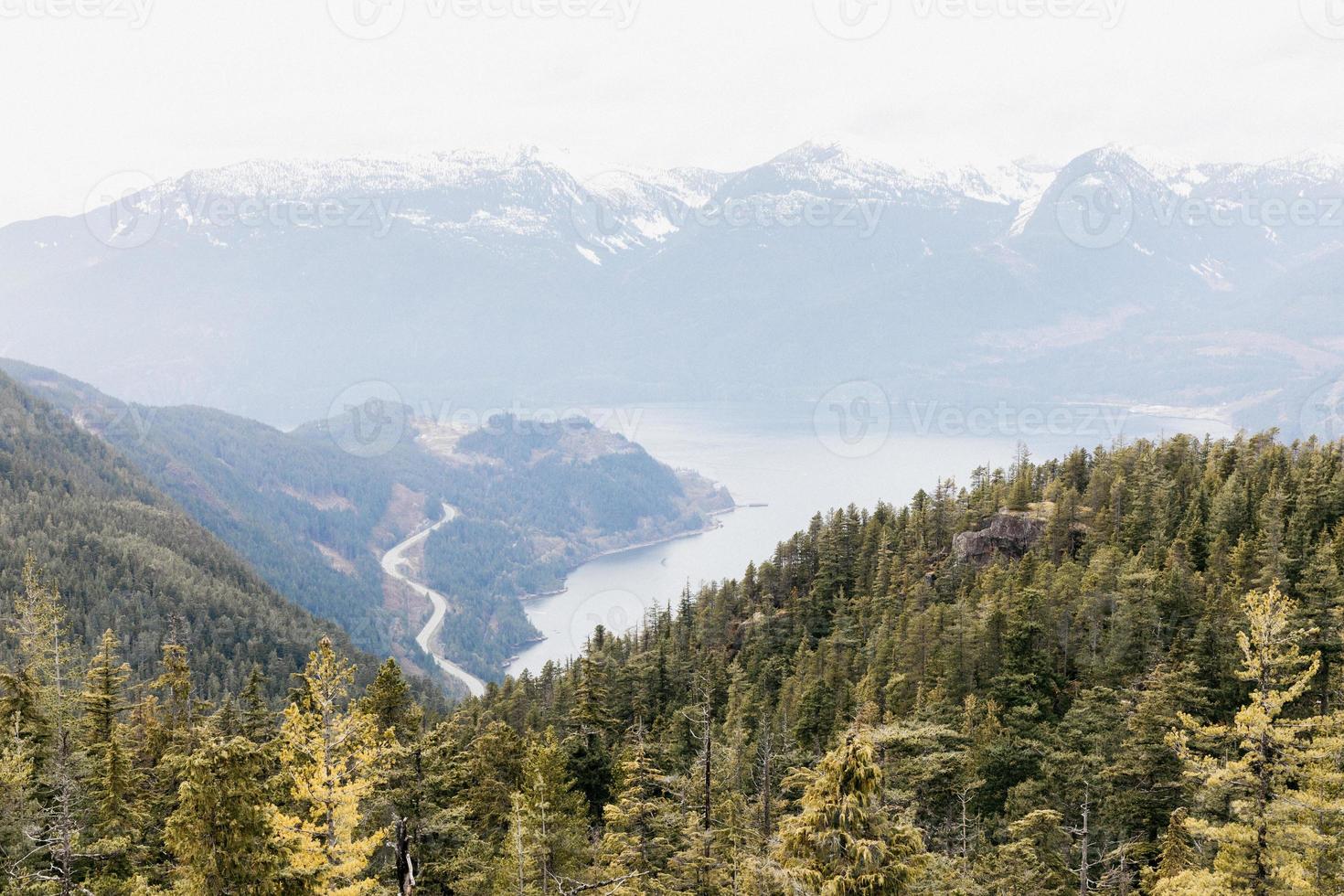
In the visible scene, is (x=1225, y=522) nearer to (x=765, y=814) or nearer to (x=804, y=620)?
(x=804, y=620)

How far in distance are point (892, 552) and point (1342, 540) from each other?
42937 mm

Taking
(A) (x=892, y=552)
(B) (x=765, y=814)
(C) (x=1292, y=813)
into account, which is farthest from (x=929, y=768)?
(A) (x=892, y=552)

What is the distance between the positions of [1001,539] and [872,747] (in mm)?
70220

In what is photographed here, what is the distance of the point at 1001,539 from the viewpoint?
8750cm

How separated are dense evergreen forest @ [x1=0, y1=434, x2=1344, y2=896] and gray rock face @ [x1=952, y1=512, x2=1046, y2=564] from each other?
26 centimetres

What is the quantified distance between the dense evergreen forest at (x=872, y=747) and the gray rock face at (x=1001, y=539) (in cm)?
26

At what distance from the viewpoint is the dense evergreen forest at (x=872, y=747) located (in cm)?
2436

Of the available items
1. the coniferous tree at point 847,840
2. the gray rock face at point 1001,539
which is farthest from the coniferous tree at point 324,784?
the gray rock face at point 1001,539

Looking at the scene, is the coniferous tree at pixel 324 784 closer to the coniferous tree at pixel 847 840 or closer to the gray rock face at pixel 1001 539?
the coniferous tree at pixel 847 840

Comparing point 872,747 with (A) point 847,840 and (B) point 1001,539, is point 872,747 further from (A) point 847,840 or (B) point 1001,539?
(B) point 1001,539

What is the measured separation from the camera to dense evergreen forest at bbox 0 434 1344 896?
24359 mm

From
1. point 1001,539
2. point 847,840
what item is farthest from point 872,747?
point 1001,539

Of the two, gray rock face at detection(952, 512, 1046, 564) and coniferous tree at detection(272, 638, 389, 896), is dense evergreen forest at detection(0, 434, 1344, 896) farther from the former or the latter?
gray rock face at detection(952, 512, 1046, 564)

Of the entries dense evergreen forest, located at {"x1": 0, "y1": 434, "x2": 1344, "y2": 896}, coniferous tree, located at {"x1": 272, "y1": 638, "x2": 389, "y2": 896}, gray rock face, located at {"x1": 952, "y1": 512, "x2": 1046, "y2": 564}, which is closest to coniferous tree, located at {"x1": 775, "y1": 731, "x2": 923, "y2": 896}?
dense evergreen forest, located at {"x1": 0, "y1": 434, "x2": 1344, "y2": 896}
